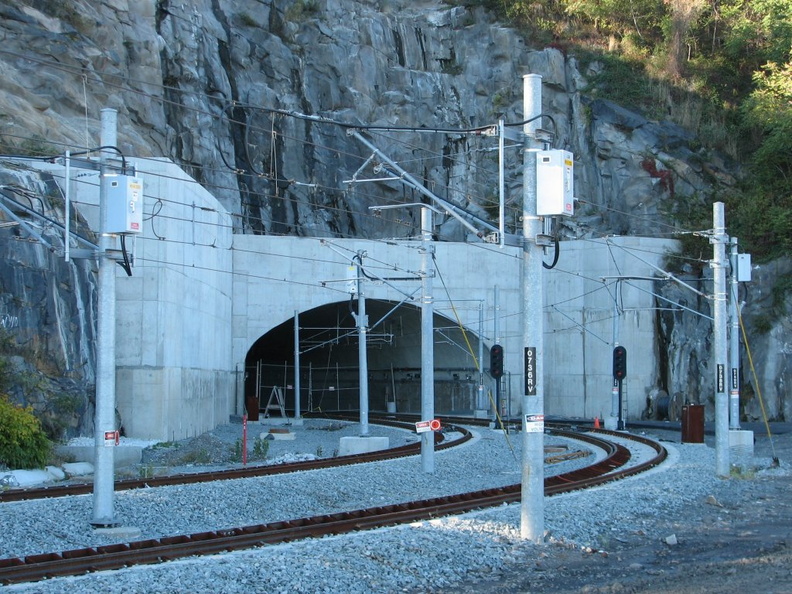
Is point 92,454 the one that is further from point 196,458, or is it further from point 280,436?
point 280,436

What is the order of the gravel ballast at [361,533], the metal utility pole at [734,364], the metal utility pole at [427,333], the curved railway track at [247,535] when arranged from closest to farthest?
1. the gravel ballast at [361,533]
2. the curved railway track at [247,535]
3. the metal utility pole at [427,333]
4. the metal utility pole at [734,364]

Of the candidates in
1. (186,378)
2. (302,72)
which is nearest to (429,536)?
(186,378)

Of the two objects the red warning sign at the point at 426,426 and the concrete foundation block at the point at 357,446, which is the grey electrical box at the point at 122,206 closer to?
the red warning sign at the point at 426,426

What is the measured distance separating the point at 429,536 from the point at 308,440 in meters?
23.4

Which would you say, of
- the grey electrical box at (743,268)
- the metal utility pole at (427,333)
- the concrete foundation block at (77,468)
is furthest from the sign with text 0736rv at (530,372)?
the grey electrical box at (743,268)

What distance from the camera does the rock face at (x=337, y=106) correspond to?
43906 millimetres

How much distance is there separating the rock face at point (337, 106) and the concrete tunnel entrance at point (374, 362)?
5322 mm

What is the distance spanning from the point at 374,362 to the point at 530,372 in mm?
50171

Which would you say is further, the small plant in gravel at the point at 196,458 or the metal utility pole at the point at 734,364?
the metal utility pole at the point at 734,364

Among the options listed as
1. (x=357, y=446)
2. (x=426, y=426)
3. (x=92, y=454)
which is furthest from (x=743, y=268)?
(x=92, y=454)

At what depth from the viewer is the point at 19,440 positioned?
22047 millimetres

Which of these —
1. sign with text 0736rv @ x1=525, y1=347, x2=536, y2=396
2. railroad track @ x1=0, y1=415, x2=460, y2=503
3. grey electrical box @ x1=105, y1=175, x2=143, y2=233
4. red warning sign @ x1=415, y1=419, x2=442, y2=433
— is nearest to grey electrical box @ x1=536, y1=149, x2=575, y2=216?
sign with text 0736rv @ x1=525, y1=347, x2=536, y2=396

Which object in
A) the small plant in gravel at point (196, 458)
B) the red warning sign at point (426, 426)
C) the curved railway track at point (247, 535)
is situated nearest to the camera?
the curved railway track at point (247, 535)

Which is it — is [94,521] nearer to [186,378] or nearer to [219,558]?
[219,558]
